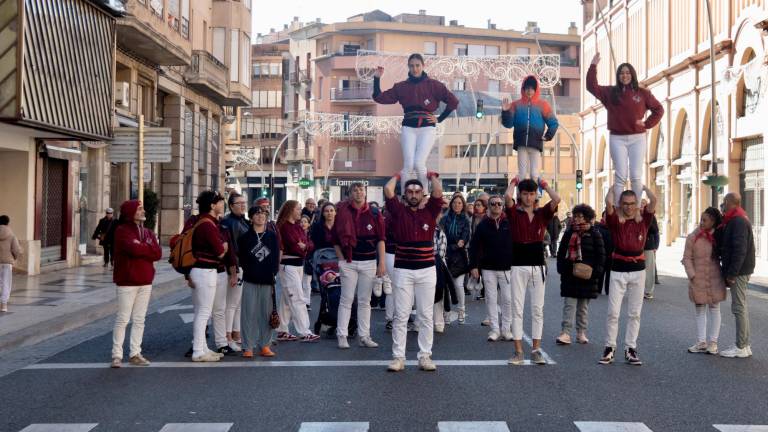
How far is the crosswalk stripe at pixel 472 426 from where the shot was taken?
298 inches

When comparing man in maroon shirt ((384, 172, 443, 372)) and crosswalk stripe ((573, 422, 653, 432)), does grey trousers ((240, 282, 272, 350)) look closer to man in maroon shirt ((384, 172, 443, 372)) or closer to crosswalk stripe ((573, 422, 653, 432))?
man in maroon shirt ((384, 172, 443, 372))

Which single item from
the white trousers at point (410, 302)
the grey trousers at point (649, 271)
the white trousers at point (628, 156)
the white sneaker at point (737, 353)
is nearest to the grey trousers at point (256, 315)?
the white trousers at point (410, 302)

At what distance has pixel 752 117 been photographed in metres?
35.2

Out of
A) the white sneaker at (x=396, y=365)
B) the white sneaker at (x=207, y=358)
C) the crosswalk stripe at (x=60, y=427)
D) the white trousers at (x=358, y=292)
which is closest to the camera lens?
the crosswalk stripe at (x=60, y=427)

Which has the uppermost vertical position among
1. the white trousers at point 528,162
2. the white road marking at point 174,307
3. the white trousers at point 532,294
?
the white trousers at point 528,162

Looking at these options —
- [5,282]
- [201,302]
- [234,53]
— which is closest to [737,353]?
[201,302]

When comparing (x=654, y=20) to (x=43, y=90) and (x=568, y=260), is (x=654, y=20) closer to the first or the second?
(x=43, y=90)

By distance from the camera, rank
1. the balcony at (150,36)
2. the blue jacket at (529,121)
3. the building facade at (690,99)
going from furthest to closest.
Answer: the building facade at (690,99)
the balcony at (150,36)
the blue jacket at (529,121)

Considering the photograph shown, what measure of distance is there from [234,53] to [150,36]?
48.7 feet

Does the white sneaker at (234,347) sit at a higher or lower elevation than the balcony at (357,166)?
lower

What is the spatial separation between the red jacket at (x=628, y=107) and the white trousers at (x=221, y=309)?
510cm

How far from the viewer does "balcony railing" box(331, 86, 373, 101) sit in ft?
293

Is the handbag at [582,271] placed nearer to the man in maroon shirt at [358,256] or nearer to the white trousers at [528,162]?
the white trousers at [528,162]

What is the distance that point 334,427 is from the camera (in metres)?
7.71
